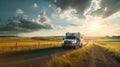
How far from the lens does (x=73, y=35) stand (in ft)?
140

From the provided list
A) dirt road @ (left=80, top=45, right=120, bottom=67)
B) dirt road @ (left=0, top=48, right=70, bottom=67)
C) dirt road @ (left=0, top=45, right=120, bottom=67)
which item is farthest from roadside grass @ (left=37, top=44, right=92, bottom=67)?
dirt road @ (left=0, top=48, right=70, bottom=67)

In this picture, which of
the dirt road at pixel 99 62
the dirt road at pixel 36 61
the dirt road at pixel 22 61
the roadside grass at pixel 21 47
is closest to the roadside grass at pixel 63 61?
the dirt road at pixel 36 61

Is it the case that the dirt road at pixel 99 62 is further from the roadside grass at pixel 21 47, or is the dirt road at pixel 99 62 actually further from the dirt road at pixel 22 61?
the roadside grass at pixel 21 47

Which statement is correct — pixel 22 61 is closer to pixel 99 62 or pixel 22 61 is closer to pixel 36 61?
pixel 36 61

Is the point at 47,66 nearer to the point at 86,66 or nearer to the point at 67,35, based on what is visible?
the point at 86,66

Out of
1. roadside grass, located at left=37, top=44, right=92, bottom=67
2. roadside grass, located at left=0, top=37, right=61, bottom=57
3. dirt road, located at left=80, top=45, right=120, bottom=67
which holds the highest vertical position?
roadside grass, located at left=0, top=37, right=61, bottom=57

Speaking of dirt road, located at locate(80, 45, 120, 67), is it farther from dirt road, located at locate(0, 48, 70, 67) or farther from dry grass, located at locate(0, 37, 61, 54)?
dry grass, located at locate(0, 37, 61, 54)

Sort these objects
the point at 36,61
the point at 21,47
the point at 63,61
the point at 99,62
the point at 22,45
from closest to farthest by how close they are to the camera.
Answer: the point at 63,61 → the point at 36,61 → the point at 99,62 → the point at 21,47 → the point at 22,45

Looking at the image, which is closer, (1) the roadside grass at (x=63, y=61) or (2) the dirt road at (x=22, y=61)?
(2) the dirt road at (x=22, y=61)

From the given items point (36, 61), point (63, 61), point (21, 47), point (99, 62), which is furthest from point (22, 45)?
point (63, 61)

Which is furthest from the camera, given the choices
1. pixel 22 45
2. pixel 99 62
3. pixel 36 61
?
pixel 22 45

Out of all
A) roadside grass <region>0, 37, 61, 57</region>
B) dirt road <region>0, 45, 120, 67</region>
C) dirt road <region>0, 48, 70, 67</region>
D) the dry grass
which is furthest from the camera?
the dry grass

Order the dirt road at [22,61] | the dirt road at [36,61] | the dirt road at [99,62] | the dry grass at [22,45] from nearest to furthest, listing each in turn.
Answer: the dirt road at [22,61] < the dirt road at [36,61] < the dirt road at [99,62] < the dry grass at [22,45]

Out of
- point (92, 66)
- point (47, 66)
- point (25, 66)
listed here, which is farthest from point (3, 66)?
point (92, 66)
